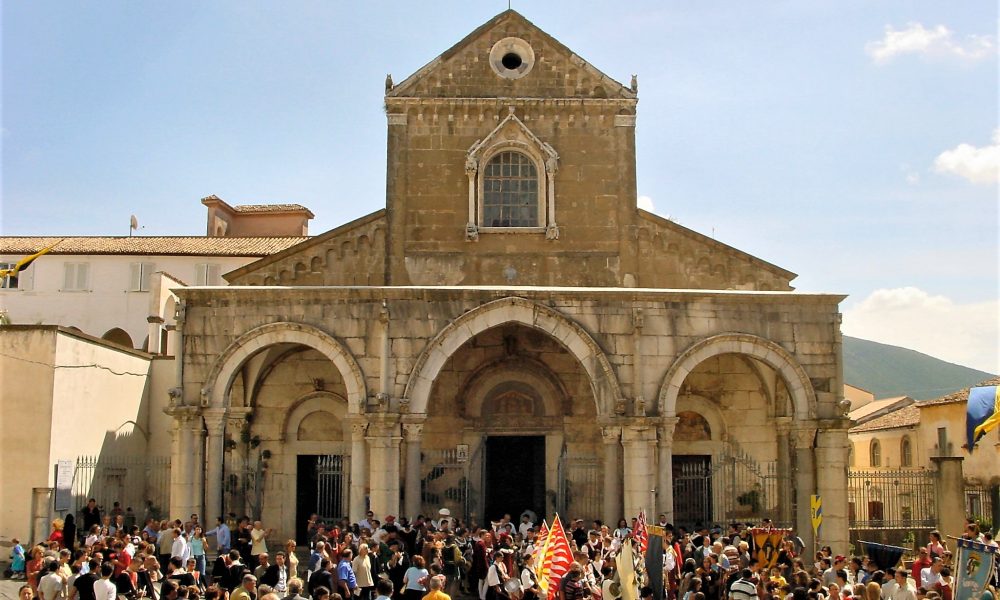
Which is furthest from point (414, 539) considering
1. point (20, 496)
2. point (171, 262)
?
point (171, 262)

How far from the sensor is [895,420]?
124ft

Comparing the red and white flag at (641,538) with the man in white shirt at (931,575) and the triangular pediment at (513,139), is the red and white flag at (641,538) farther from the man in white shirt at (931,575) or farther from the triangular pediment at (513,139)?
the triangular pediment at (513,139)

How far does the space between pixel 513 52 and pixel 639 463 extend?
10609 millimetres

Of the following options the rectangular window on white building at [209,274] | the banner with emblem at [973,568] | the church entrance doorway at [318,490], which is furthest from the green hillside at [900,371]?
the banner with emblem at [973,568]

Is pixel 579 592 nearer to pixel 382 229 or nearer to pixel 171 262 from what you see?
Result: pixel 382 229

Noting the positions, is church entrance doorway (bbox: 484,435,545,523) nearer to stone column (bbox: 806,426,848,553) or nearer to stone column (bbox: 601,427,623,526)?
stone column (bbox: 601,427,623,526)

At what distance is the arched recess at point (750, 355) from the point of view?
2095 cm

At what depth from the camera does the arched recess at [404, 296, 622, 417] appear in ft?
68.4

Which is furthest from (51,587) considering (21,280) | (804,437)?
(21,280)

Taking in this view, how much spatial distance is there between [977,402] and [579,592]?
42.5ft

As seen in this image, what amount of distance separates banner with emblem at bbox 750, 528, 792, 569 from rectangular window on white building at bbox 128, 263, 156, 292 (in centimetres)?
2695

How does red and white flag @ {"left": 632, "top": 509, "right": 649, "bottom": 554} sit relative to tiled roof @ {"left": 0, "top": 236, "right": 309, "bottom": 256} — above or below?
below

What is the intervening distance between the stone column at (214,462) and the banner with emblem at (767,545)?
33.9 ft

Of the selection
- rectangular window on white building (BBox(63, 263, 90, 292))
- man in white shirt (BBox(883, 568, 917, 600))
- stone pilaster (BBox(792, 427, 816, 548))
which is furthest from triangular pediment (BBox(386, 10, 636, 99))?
rectangular window on white building (BBox(63, 263, 90, 292))
